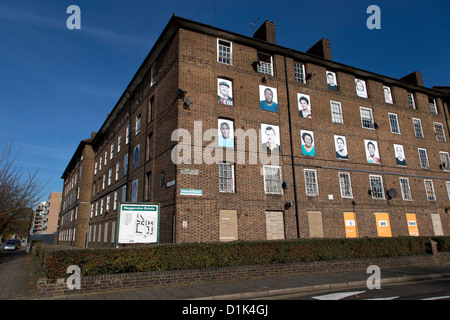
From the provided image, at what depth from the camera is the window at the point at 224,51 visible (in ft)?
62.3

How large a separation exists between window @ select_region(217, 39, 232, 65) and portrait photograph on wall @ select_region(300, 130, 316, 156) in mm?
6986

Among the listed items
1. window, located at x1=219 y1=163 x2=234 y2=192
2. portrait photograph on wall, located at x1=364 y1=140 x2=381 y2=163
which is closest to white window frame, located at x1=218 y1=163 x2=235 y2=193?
window, located at x1=219 y1=163 x2=234 y2=192

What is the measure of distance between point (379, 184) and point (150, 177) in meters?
16.8

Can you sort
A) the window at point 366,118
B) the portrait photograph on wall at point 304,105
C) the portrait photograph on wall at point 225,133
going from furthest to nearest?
1. the window at point 366,118
2. the portrait photograph on wall at point 304,105
3. the portrait photograph on wall at point 225,133

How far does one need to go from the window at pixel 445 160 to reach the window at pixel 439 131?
142 cm

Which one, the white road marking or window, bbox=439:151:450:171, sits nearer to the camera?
the white road marking

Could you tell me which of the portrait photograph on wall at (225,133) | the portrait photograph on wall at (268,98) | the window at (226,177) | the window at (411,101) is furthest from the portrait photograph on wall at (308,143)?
the window at (411,101)

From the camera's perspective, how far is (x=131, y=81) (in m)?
24.8

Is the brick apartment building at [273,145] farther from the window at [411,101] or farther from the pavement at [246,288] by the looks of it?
the pavement at [246,288]

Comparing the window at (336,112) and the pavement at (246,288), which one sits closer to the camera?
the pavement at (246,288)

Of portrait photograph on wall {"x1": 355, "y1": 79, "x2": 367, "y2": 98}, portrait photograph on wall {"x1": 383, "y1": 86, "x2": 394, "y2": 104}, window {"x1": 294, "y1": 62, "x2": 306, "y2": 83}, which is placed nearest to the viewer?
window {"x1": 294, "y1": 62, "x2": 306, "y2": 83}

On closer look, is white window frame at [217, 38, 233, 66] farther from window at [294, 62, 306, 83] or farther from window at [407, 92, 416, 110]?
window at [407, 92, 416, 110]

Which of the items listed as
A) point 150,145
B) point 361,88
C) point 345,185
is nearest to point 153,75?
point 150,145

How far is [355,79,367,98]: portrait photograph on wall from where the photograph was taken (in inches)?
944
